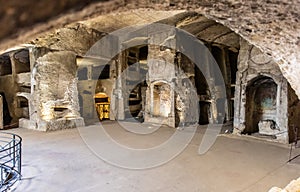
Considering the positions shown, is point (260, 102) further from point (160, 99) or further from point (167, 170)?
point (167, 170)

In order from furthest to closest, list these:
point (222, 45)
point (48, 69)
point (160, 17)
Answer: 1. point (222, 45)
2. point (48, 69)
3. point (160, 17)

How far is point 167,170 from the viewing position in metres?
5.74

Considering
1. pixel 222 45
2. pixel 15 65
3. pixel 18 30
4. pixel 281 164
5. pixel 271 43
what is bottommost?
pixel 281 164

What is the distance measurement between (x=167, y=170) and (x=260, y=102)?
6736mm

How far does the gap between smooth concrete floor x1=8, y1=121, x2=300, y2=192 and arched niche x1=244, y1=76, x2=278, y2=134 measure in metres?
1.85

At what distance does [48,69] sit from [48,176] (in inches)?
280

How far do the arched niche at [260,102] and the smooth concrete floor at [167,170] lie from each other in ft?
6.07

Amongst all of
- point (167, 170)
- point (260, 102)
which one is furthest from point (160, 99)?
point (167, 170)

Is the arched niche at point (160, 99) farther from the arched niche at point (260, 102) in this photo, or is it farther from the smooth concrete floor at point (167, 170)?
the smooth concrete floor at point (167, 170)

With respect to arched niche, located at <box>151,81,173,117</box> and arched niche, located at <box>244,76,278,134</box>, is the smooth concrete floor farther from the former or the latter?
arched niche, located at <box>151,81,173,117</box>

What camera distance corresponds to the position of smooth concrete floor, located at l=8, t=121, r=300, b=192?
15.7ft

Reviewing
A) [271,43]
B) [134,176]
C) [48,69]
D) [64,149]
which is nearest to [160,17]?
[48,69]

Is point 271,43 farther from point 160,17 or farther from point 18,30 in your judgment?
point 160,17

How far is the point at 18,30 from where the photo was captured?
3.41 ft
